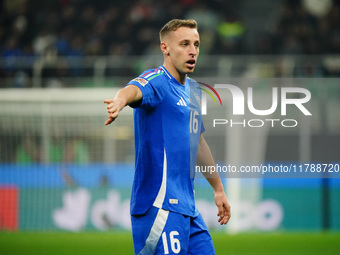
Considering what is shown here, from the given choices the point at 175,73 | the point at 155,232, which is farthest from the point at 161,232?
the point at 175,73

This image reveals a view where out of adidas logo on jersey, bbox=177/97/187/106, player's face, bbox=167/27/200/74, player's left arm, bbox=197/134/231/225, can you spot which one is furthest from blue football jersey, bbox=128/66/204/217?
player's left arm, bbox=197/134/231/225

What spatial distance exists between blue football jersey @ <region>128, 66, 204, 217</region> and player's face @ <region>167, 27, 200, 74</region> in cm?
14

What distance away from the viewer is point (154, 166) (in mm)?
4184

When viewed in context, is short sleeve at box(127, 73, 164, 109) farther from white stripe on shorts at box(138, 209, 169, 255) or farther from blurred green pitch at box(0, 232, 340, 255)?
blurred green pitch at box(0, 232, 340, 255)

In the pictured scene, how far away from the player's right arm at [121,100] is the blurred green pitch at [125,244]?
4.74m

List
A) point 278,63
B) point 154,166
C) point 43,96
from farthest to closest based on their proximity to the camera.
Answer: point 278,63 → point 43,96 → point 154,166

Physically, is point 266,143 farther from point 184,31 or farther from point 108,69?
point 184,31

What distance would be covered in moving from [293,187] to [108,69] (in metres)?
5.60

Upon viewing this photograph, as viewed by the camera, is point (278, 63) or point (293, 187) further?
point (278, 63)

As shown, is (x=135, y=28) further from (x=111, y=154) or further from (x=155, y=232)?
(x=155, y=232)

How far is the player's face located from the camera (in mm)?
4367

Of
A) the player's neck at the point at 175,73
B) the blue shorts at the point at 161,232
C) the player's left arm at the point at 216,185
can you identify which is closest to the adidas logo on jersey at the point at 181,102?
the player's neck at the point at 175,73

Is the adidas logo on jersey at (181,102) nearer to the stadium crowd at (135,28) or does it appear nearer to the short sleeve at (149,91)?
the short sleeve at (149,91)

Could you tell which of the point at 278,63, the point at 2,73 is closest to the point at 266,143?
the point at 278,63
